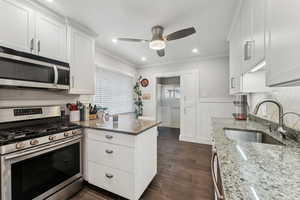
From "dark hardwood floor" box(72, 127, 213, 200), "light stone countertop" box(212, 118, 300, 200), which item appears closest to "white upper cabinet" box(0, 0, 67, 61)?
"dark hardwood floor" box(72, 127, 213, 200)

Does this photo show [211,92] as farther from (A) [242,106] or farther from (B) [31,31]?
(B) [31,31]

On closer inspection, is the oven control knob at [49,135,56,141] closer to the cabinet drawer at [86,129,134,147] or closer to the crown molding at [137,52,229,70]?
the cabinet drawer at [86,129,134,147]

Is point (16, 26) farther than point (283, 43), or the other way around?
point (16, 26)

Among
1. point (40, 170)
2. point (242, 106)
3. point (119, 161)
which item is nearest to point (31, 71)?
point (40, 170)

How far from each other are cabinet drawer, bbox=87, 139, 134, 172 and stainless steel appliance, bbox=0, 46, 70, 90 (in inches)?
37.1

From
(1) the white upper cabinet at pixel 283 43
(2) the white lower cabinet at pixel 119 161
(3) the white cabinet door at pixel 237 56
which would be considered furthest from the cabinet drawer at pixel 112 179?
(3) the white cabinet door at pixel 237 56

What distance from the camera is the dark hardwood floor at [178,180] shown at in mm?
1638

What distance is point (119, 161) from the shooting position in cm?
149

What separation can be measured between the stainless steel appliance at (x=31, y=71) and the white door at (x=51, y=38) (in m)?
0.16

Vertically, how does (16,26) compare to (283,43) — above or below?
above

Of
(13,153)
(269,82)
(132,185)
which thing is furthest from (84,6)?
(132,185)

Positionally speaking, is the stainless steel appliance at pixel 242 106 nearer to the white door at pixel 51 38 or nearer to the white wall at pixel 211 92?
the white wall at pixel 211 92

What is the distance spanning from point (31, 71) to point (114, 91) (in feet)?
7.34

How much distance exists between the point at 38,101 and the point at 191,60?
Result: 382cm
